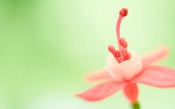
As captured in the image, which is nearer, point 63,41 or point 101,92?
point 101,92

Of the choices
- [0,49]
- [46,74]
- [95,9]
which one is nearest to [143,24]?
[95,9]

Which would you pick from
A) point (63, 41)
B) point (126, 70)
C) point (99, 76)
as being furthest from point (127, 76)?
point (63, 41)

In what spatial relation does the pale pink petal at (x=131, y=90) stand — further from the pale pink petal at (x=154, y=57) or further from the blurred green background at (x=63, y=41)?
the blurred green background at (x=63, y=41)

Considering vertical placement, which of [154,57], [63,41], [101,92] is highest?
[63,41]

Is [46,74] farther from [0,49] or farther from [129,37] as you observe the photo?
[129,37]

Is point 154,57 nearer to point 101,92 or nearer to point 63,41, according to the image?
point 101,92

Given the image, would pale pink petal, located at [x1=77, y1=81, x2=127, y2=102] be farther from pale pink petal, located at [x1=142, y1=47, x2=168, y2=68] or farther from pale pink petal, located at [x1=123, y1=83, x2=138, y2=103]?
pale pink petal, located at [x1=142, y1=47, x2=168, y2=68]

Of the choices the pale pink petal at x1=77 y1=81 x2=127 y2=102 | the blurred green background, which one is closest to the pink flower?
the pale pink petal at x1=77 y1=81 x2=127 y2=102
